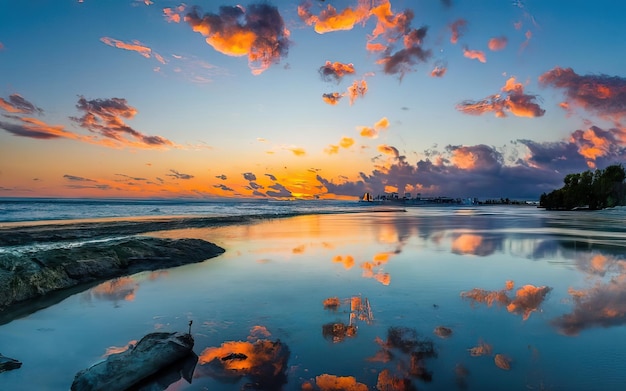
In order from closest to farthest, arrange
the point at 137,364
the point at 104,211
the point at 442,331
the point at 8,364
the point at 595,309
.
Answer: the point at 137,364 < the point at 8,364 < the point at 442,331 < the point at 595,309 < the point at 104,211

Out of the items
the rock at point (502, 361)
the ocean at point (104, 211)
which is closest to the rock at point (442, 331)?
the rock at point (502, 361)

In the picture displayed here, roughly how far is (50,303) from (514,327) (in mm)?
9184

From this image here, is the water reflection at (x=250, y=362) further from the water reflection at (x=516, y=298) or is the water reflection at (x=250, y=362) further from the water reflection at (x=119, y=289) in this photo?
the water reflection at (x=516, y=298)

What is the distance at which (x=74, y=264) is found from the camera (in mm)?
9633

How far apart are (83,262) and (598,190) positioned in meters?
99.7

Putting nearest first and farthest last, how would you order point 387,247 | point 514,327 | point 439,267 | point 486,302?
point 514,327 → point 486,302 → point 439,267 → point 387,247

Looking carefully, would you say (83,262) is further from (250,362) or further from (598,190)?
(598,190)

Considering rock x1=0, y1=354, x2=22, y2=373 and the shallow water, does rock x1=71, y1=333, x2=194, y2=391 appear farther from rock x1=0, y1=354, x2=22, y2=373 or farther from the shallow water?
rock x1=0, y1=354, x2=22, y2=373

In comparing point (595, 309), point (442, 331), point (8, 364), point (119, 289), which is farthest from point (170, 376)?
point (595, 309)

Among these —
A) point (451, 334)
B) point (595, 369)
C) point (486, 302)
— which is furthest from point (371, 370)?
point (486, 302)

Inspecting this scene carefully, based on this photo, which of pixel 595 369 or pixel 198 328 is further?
pixel 198 328

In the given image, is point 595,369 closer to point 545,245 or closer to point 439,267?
point 439,267

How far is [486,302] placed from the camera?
711 centimetres

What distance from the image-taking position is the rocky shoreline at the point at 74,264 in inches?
299
